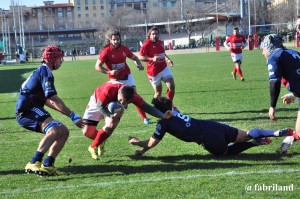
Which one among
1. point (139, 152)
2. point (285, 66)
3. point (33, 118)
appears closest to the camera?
point (285, 66)

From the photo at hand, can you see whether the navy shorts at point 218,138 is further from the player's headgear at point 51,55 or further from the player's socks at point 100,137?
the player's headgear at point 51,55

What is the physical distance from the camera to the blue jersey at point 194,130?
6492 millimetres

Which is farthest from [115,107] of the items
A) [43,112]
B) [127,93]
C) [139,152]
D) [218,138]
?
[218,138]

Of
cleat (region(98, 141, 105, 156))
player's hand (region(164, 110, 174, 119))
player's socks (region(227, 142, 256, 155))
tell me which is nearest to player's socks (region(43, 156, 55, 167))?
cleat (region(98, 141, 105, 156))

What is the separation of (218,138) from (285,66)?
4.45 ft

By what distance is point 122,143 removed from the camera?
809 centimetres

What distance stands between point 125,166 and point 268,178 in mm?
2058

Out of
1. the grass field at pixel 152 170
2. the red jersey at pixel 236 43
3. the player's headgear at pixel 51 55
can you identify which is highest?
the red jersey at pixel 236 43

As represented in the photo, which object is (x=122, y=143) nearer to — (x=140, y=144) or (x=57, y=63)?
(x=140, y=144)

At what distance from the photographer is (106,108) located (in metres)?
6.79

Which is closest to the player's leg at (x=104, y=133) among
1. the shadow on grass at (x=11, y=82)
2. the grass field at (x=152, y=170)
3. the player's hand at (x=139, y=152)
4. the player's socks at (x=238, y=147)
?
the grass field at (x=152, y=170)

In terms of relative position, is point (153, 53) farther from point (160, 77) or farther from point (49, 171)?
point (49, 171)

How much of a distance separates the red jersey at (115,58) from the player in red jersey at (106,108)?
2256mm

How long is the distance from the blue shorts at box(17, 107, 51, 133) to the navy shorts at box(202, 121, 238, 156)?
2317 millimetres
